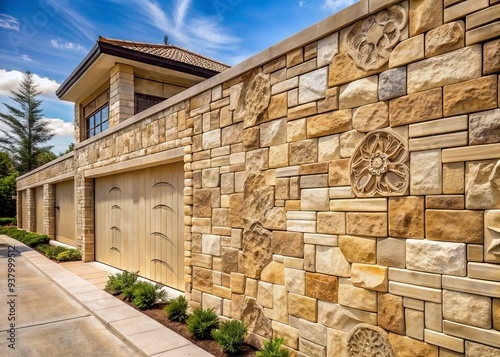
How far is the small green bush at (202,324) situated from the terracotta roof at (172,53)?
703 centimetres

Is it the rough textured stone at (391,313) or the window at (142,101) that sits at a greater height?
the window at (142,101)

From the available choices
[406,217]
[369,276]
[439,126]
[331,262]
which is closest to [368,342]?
[369,276]

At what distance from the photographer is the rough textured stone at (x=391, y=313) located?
2.59 meters

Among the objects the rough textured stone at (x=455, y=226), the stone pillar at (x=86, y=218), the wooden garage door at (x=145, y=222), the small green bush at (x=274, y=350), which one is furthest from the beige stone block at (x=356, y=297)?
the stone pillar at (x=86, y=218)

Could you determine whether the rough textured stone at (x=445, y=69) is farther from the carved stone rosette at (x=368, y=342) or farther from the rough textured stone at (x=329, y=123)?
the carved stone rosette at (x=368, y=342)

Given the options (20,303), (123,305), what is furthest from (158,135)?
(20,303)

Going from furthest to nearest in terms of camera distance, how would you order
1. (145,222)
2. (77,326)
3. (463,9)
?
1. (145,222)
2. (77,326)
3. (463,9)

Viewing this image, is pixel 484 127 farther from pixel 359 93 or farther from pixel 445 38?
pixel 359 93

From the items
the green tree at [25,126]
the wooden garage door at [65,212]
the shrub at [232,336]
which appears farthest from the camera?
the green tree at [25,126]

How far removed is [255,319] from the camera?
3891 mm

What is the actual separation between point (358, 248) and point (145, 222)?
5.09 m

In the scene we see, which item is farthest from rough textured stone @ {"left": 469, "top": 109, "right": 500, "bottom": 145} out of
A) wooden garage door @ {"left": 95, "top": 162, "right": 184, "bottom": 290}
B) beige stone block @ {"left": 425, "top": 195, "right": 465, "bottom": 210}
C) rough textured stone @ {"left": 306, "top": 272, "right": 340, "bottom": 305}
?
wooden garage door @ {"left": 95, "top": 162, "right": 184, "bottom": 290}

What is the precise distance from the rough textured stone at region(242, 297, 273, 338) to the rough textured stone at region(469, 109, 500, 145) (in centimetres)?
269

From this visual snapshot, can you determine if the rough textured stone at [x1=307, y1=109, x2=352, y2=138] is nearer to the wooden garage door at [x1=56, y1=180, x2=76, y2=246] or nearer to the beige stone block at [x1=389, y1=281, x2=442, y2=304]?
the beige stone block at [x1=389, y1=281, x2=442, y2=304]
